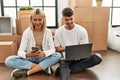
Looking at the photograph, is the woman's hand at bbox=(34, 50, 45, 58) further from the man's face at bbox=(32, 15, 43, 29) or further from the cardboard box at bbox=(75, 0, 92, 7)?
the cardboard box at bbox=(75, 0, 92, 7)

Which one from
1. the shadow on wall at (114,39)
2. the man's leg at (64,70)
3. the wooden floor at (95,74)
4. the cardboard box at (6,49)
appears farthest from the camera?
the shadow on wall at (114,39)

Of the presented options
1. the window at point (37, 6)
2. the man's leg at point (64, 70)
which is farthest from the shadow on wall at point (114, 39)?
the man's leg at point (64, 70)

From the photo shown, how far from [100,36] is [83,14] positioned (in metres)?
0.54

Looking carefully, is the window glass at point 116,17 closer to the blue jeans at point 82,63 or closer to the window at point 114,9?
the window at point 114,9

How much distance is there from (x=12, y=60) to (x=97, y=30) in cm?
181

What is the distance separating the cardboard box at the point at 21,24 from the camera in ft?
10.8

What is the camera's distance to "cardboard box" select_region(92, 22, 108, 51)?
3679 millimetres

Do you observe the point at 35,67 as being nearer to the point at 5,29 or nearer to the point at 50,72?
the point at 50,72

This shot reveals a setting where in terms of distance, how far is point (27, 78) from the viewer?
2439mm

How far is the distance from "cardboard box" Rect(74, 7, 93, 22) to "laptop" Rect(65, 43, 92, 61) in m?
1.25

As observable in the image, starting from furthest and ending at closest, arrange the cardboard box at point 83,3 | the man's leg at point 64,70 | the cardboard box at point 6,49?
the cardboard box at point 83,3 → the cardboard box at point 6,49 → the man's leg at point 64,70

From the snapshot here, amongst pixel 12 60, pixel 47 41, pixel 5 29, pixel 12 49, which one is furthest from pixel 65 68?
pixel 5 29

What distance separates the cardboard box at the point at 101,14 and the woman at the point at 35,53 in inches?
51.1

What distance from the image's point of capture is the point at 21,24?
3.32 meters
